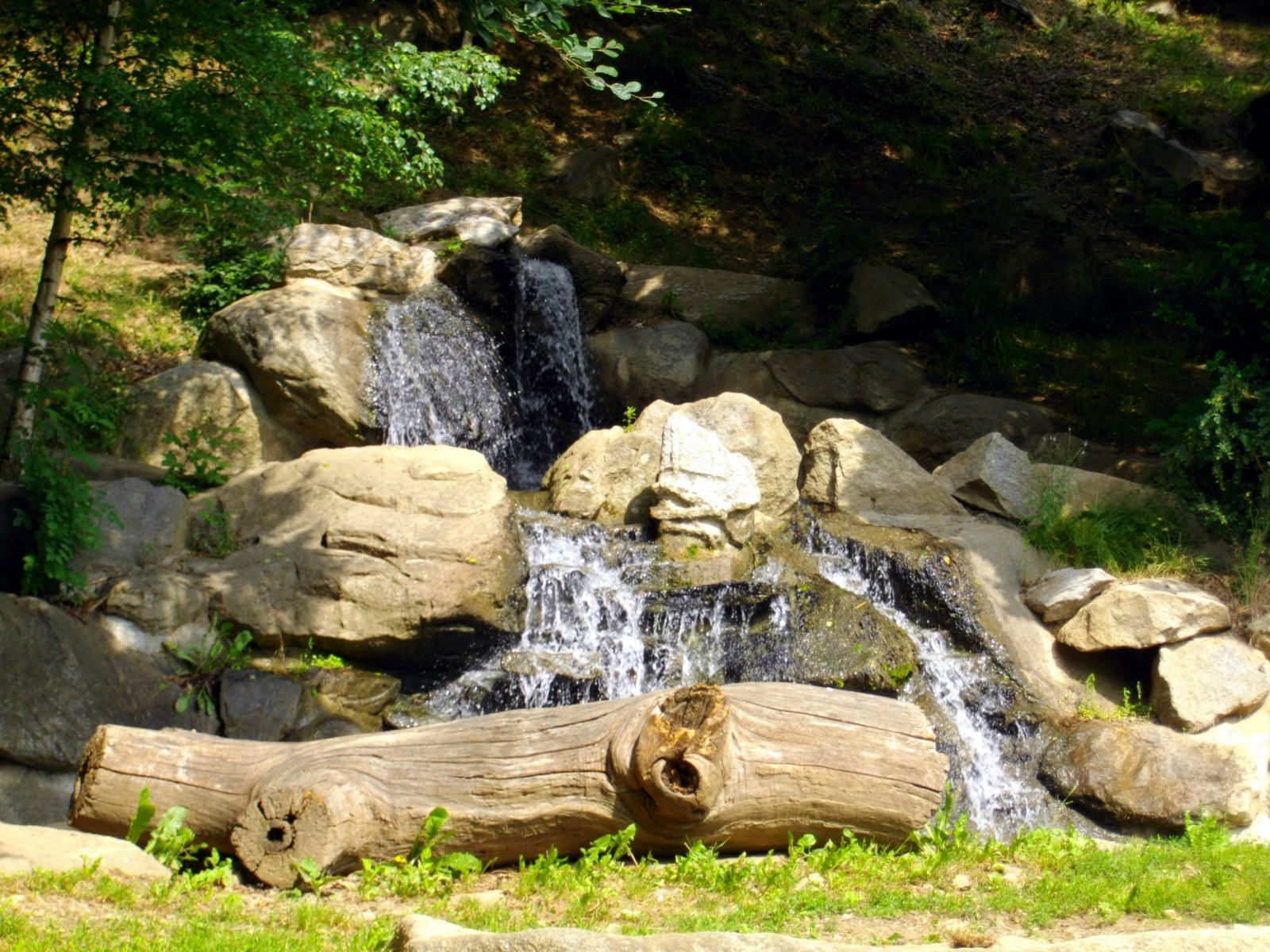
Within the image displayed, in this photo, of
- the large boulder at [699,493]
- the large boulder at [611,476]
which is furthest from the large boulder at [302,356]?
the large boulder at [699,493]

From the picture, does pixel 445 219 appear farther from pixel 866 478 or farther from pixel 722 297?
pixel 866 478

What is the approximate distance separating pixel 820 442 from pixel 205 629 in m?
5.49

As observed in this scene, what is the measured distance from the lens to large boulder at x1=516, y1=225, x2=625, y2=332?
13.5 metres

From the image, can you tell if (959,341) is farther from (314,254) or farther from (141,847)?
(141,847)

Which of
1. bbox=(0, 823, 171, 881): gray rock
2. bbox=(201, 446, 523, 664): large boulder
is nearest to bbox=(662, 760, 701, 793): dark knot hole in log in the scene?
bbox=(0, 823, 171, 881): gray rock

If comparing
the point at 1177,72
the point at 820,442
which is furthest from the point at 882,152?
the point at 820,442

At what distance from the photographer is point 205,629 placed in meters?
7.95

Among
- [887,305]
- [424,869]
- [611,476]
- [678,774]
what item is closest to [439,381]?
[611,476]

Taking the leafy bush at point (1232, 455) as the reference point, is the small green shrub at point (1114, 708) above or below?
below

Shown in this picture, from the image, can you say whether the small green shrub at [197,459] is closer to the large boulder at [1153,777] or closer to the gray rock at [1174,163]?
the large boulder at [1153,777]

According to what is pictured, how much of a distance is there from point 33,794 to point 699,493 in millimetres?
4991

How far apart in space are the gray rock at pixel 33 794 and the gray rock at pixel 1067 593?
6666 millimetres

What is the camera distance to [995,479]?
33.7 feet

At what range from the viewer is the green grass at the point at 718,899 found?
168 inches
